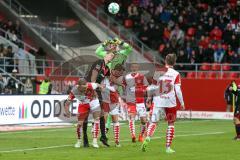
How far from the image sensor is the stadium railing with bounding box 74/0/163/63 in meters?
44.9

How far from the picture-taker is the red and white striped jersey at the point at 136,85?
74.1 feet

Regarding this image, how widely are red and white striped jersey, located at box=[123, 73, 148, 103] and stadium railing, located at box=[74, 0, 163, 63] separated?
20383 mm

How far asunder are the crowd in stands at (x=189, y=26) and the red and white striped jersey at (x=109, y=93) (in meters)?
21.7

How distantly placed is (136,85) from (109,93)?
3.17 metres

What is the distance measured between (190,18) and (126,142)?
24.5 m

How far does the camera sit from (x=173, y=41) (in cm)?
4334

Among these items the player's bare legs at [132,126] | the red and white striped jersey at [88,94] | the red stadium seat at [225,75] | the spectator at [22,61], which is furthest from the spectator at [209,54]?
the red and white striped jersey at [88,94]

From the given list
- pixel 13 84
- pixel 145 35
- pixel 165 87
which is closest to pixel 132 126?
pixel 165 87

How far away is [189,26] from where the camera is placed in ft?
147

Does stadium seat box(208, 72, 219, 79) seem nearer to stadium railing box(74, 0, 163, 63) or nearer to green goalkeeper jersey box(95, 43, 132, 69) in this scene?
stadium railing box(74, 0, 163, 63)

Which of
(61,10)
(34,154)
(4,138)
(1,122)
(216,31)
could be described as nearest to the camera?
(34,154)

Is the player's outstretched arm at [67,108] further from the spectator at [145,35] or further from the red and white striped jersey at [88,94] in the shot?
the spectator at [145,35]

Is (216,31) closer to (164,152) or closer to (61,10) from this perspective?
(61,10)

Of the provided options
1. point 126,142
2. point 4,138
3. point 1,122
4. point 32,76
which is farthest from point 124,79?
point 32,76
